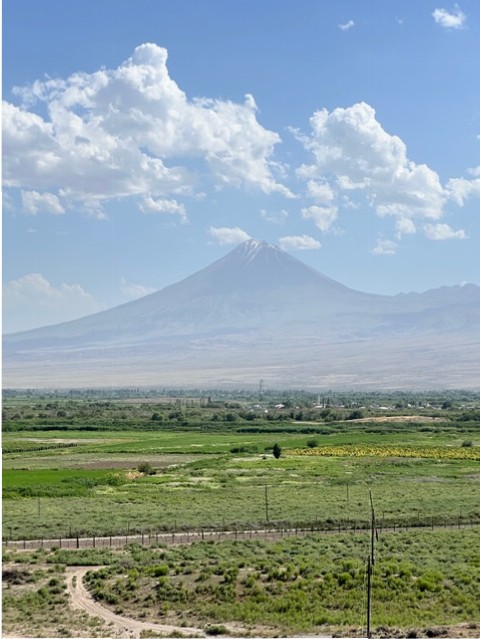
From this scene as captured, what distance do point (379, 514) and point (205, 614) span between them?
9702 mm

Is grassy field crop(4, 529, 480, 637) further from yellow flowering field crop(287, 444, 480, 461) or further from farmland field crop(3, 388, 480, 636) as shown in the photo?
yellow flowering field crop(287, 444, 480, 461)

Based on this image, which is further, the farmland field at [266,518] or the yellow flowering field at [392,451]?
the yellow flowering field at [392,451]

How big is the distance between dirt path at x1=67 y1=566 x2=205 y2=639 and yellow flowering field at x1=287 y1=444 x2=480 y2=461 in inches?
1032

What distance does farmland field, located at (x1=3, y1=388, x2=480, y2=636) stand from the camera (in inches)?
520

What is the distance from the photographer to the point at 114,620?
12.6m

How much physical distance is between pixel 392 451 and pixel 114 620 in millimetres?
29579

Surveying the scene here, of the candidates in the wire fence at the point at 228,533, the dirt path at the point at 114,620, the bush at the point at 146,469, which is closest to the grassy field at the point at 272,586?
the dirt path at the point at 114,620

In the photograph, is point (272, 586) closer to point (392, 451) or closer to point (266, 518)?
point (266, 518)

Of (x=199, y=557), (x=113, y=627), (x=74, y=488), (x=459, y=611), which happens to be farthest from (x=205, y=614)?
A: (x=74, y=488)

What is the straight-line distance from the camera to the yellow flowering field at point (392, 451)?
38.3 meters

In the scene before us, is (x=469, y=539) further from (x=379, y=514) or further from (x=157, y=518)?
(x=157, y=518)

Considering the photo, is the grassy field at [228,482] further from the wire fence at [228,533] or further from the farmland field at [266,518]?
the wire fence at [228,533]

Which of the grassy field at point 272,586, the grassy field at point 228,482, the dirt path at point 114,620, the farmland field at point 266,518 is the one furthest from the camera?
the grassy field at point 228,482

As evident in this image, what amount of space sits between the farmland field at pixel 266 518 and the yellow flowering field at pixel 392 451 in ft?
0.34
